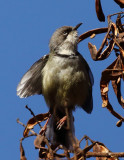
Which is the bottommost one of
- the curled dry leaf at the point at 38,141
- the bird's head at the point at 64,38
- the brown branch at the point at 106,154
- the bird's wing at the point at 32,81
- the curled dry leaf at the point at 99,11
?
the brown branch at the point at 106,154

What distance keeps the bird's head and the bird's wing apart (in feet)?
0.85

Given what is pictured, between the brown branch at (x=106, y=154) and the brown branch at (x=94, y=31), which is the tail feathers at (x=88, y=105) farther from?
the brown branch at (x=106, y=154)

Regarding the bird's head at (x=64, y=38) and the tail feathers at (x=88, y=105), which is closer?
the tail feathers at (x=88, y=105)

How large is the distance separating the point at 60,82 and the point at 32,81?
1.52ft

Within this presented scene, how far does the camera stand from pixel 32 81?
15.1ft

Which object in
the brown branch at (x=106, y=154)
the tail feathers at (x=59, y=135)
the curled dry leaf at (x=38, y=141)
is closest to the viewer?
the brown branch at (x=106, y=154)

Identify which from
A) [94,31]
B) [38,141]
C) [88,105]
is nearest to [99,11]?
[94,31]

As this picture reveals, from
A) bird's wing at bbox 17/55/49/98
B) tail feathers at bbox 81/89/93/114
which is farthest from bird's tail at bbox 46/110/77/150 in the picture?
bird's wing at bbox 17/55/49/98

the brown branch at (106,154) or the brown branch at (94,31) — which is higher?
the brown branch at (94,31)

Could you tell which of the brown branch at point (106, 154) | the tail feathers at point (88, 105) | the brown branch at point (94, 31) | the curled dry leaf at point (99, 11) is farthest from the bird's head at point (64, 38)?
the brown branch at point (106, 154)

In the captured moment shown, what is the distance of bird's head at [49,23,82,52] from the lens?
4.79m

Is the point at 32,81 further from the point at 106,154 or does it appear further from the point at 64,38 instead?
the point at 106,154

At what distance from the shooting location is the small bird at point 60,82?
171 inches

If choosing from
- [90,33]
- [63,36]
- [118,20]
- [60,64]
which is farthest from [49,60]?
[118,20]
